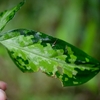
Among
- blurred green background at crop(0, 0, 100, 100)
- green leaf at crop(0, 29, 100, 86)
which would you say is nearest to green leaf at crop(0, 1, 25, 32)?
green leaf at crop(0, 29, 100, 86)

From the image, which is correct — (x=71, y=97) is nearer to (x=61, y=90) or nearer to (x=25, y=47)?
(x=61, y=90)

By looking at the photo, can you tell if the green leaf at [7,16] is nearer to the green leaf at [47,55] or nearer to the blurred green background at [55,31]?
the green leaf at [47,55]

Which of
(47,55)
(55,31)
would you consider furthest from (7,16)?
(55,31)

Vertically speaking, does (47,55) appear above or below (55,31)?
above

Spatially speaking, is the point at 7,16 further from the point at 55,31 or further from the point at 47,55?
the point at 55,31

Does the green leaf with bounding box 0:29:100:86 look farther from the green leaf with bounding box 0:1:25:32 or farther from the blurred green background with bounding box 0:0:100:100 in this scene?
the blurred green background with bounding box 0:0:100:100

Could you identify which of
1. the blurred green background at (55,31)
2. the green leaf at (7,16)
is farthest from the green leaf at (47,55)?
the blurred green background at (55,31)
